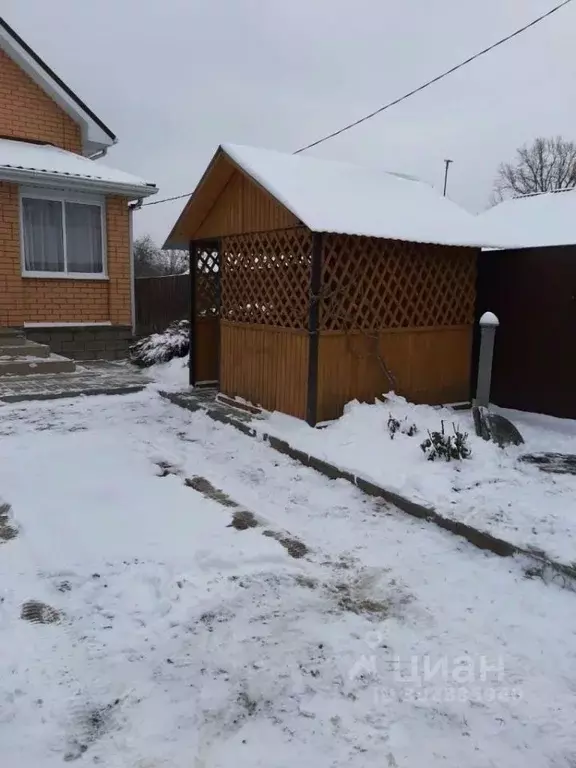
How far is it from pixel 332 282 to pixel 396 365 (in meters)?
1.28

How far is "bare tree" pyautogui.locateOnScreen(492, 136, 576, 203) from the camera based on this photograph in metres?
40.3

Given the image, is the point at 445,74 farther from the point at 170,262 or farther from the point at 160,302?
the point at 170,262

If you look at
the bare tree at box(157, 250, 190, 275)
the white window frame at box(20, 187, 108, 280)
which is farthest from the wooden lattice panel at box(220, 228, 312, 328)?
the bare tree at box(157, 250, 190, 275)

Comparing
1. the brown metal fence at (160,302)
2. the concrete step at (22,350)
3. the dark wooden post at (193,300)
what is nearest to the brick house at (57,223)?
the concrete step at (22,350)

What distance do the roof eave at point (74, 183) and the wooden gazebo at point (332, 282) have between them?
405 centimetres

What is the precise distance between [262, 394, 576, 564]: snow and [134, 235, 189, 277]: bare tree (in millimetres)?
35906

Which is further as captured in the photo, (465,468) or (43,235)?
(43,235)

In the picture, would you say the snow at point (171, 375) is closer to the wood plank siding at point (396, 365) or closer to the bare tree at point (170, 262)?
the wood plank siding at point (396, 365)

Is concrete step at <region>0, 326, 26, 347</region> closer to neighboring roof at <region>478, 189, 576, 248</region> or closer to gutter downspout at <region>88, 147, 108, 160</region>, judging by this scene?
gutter downspout at <region>88, 147, 108, 160</region>

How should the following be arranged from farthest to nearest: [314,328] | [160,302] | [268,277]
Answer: [160,302]
[268,277]
[314,328]

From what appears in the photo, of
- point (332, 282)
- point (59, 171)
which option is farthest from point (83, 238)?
point (332, 282)

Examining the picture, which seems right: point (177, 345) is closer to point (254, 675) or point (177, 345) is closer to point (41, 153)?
point (41, 153)

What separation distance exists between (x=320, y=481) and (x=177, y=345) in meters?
6.57

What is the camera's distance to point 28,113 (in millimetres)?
12445
